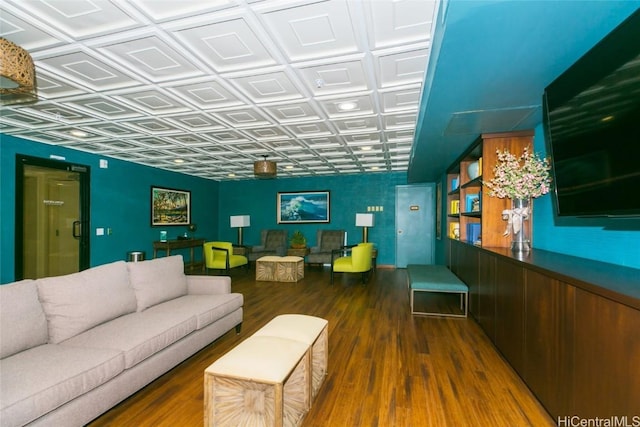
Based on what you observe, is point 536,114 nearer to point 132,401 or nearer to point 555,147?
point 555,147

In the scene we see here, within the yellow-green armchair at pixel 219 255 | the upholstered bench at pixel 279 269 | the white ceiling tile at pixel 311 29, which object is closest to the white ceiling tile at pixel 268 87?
the white ceiling tile at pixel 311 29

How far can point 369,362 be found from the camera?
8.14ft

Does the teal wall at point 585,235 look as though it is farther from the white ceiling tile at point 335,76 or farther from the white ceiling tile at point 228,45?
the white ceiling tile at point 228,45

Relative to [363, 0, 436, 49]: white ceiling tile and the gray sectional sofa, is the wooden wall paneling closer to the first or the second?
[363, 0, 436, 49]: white ceiling tile

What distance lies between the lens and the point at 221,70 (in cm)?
253

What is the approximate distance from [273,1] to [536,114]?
252 cm

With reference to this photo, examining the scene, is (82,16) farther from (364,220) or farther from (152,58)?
(364,220)

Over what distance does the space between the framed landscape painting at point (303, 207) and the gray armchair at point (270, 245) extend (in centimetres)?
59

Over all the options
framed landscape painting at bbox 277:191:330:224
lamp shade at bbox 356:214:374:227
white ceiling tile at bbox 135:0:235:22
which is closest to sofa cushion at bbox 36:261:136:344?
white ceiling tile at bbox 135:0:235:22

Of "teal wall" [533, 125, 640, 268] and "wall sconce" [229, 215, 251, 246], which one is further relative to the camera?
"wall sconce" [229, 215, 251, 246]

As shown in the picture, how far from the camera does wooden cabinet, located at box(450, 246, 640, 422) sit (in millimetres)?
1149

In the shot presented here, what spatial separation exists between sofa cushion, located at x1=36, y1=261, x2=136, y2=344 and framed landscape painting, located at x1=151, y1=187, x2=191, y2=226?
17.1 feet

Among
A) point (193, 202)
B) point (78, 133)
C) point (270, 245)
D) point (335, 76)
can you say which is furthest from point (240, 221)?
point (335, 76)

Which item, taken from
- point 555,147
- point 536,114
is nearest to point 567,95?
point 555,147
